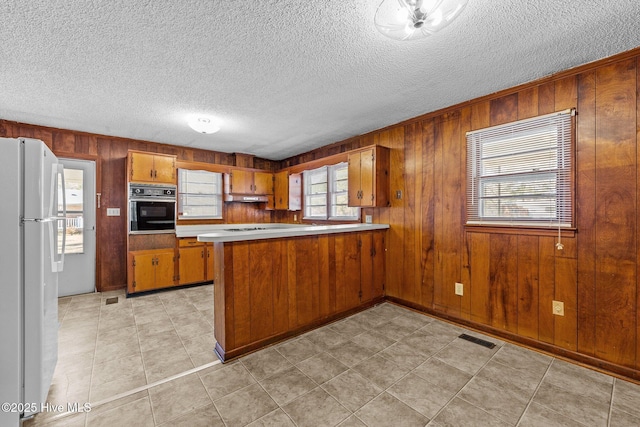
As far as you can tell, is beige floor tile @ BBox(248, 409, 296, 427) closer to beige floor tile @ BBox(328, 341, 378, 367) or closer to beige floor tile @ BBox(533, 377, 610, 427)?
beige floor tile @ BBox(328, 341, 378, 367)

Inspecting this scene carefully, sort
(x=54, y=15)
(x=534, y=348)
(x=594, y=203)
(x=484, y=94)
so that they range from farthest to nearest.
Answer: (x=484, y=94)
(x=534, y=348)
(x=594, y=203)
(x=54, y=15)

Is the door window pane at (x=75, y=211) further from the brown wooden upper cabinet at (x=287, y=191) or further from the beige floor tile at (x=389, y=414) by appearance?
the beige floor tile at (x=389, y=414)

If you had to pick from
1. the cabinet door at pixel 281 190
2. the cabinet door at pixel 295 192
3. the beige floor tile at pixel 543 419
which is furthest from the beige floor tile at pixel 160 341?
the cabinet door at pixel 281 190

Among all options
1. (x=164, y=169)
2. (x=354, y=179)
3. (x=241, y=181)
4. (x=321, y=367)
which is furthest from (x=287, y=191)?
(x=321, y=367)

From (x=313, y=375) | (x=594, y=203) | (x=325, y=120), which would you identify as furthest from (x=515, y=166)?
(x=313, y=375)

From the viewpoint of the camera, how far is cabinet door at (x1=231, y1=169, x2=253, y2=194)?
5246mm

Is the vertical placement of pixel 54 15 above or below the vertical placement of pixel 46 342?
above

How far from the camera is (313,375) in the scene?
2.06 metres

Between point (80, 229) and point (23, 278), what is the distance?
3.23m

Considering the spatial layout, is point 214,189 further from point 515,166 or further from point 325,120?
point 515,166

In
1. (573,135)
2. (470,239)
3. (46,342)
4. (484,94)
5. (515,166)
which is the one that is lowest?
(46,342)

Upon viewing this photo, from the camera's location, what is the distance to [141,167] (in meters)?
4.09

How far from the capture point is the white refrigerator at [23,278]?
1.46m

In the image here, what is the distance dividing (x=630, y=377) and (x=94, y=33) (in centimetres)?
452
